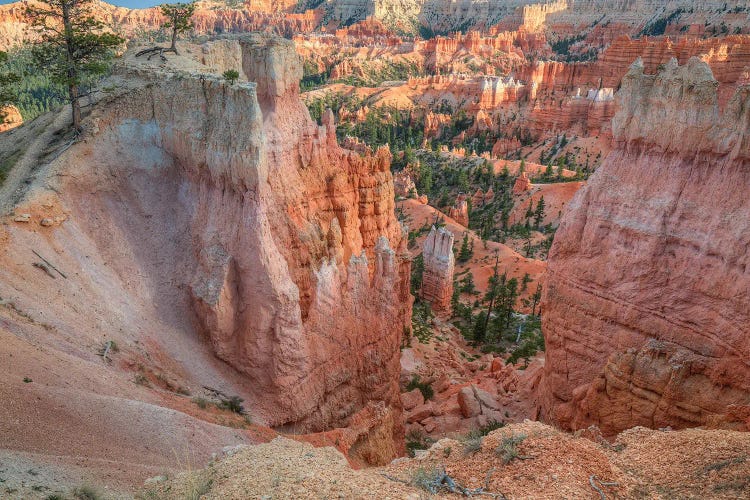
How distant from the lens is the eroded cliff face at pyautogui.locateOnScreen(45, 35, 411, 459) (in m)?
14.1

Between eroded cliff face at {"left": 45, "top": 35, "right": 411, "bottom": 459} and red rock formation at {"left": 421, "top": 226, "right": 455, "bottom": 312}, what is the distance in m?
19.1

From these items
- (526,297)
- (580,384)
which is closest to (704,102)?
(580,384)

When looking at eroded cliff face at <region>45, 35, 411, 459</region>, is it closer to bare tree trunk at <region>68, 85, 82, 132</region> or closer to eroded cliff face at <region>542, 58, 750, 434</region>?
bare tree trunk at <region>68, 85, 82, 132</region>

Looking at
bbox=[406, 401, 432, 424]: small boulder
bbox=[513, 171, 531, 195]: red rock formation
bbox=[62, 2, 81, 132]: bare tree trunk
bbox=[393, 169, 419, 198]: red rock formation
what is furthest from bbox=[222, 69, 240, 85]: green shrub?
bbox=[513, 171, 531, 195]: red rock formation

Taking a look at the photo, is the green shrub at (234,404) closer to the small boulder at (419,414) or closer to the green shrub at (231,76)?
the green shrub at (231,76)

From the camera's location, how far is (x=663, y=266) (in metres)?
13.7

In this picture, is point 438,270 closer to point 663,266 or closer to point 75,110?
point 663,266

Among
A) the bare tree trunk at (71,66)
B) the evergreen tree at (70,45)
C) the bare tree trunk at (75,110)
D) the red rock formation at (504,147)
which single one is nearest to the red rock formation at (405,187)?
the red rock formation at (504,147)

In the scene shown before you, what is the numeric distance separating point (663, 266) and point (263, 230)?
1100cm

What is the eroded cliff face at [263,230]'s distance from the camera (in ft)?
46.3

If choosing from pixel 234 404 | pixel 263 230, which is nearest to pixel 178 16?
pixel 263 230

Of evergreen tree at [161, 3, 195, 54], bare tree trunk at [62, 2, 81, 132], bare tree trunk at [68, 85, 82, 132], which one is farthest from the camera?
evergreen tree at [161, 3, 195, 54]

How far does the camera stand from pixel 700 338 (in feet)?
42.0

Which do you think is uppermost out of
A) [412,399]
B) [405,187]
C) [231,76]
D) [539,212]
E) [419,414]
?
[231,76]
